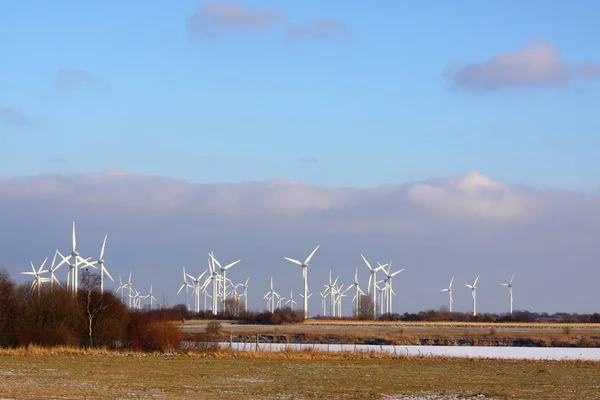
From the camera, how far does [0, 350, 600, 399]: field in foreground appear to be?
29797 mm

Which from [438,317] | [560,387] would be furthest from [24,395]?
[438,317]

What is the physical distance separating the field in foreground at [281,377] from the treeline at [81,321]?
19.4 ft

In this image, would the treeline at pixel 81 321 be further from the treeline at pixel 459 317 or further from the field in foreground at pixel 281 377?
the treeline at pixel 459 317

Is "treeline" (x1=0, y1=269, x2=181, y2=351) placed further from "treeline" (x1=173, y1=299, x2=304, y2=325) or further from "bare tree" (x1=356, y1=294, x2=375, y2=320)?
"bare tree" (x1=356, y1=294, x2=375, y2=320)

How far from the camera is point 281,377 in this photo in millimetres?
37469

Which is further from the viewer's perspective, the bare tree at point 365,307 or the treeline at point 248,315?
the bare tree at point 365,307

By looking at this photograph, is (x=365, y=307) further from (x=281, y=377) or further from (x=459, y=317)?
(x=281, y=377)

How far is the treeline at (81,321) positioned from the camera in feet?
192

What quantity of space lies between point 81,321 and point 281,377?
3020 centimetres

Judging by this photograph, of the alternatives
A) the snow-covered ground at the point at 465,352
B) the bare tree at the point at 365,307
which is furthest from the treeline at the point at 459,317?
the snow-covered ground at the point at 465,352

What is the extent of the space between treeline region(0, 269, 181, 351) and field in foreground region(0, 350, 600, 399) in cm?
591

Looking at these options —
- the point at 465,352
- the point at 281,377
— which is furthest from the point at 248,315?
the point at 281,377

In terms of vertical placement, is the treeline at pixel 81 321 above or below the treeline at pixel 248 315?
above

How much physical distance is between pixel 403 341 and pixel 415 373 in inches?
1803
